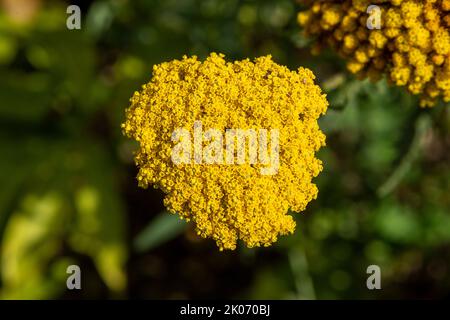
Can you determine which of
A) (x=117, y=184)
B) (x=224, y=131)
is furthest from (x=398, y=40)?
(x=117, y=184)

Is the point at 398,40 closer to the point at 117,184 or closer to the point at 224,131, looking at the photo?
the point at 224,131

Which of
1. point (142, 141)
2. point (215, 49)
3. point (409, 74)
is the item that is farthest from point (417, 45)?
point (215, 49)

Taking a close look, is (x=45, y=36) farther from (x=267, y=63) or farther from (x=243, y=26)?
(x=267, y=63)

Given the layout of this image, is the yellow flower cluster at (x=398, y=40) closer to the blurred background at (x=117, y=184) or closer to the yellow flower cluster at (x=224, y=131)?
the yellow flower cluster at (x=224, y=131)

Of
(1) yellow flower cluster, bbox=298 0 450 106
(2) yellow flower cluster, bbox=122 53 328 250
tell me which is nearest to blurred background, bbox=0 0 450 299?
(1) yellow flower cluster, bbox=298 0 450 106

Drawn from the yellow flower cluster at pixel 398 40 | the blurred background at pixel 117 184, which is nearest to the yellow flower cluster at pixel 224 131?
the yellow flower cluster at pixel 398 40
